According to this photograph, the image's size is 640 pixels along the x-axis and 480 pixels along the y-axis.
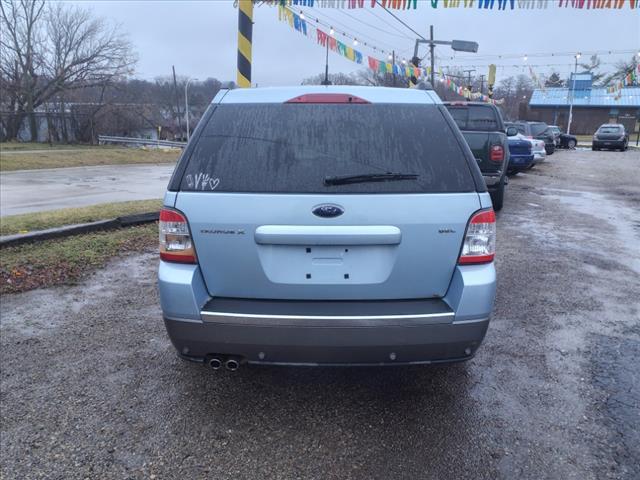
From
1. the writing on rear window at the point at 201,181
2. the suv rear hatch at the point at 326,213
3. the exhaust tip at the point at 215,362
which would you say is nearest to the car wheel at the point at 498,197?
the suv rear hatch at the point at 326,213

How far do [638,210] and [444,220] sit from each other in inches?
396

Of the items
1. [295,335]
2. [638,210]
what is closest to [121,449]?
[295,335]

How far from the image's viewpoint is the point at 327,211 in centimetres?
251

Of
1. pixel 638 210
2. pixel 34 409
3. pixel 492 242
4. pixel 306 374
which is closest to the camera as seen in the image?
pixel 492 242

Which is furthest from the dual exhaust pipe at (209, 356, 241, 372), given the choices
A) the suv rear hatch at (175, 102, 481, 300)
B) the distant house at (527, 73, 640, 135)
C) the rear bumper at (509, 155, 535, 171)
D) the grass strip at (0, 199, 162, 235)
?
the distant house at (527, 73, 640, 135)

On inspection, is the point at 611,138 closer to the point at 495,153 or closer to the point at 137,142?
the point at 495,153

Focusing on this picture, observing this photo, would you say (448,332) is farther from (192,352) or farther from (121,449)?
(121,449)

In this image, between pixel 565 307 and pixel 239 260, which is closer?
pixel 239 260

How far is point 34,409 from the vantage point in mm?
2980

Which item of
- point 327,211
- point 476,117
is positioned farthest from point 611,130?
point 327,211

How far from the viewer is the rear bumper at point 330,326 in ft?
8.19

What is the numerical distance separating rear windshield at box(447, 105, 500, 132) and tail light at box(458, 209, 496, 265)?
859 centimetres

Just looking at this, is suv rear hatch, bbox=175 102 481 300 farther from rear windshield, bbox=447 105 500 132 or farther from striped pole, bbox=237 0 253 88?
rear windshield, bbox=447 105 500 132

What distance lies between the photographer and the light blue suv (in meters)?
2.50
